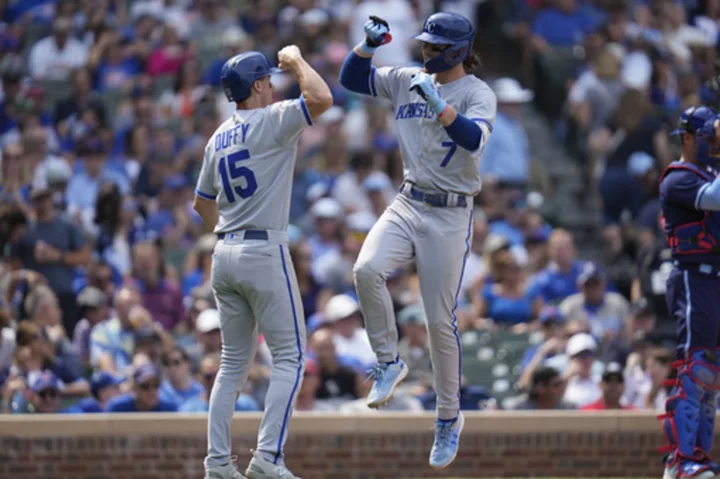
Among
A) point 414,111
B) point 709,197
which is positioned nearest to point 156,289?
point 414,111

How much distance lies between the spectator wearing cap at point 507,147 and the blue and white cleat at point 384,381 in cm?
734

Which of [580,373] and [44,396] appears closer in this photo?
[44,396]

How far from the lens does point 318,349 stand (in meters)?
12.5

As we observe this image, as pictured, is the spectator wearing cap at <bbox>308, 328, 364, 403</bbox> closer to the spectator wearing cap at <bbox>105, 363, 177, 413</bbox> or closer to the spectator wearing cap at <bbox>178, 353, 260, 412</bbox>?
the spectator wearing cap at <bbox>178, 353, 260, 412</bbox>

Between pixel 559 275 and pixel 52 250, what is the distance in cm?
490

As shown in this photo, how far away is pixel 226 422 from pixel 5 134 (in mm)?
9374

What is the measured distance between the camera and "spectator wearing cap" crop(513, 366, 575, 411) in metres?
11.9

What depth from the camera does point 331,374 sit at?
12.5m

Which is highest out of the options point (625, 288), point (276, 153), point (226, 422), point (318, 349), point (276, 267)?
point (276, 153)

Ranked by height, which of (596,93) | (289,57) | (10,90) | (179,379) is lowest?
(596,93)

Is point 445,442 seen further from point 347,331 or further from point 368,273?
point 347,331

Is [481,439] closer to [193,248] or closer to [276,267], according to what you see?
[276,267]

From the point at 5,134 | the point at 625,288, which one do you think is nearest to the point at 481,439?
the point at 625,288

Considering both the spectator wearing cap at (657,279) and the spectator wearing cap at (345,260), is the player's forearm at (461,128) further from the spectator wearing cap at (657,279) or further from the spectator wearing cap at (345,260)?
the spectator wearing cap at (345,260)
